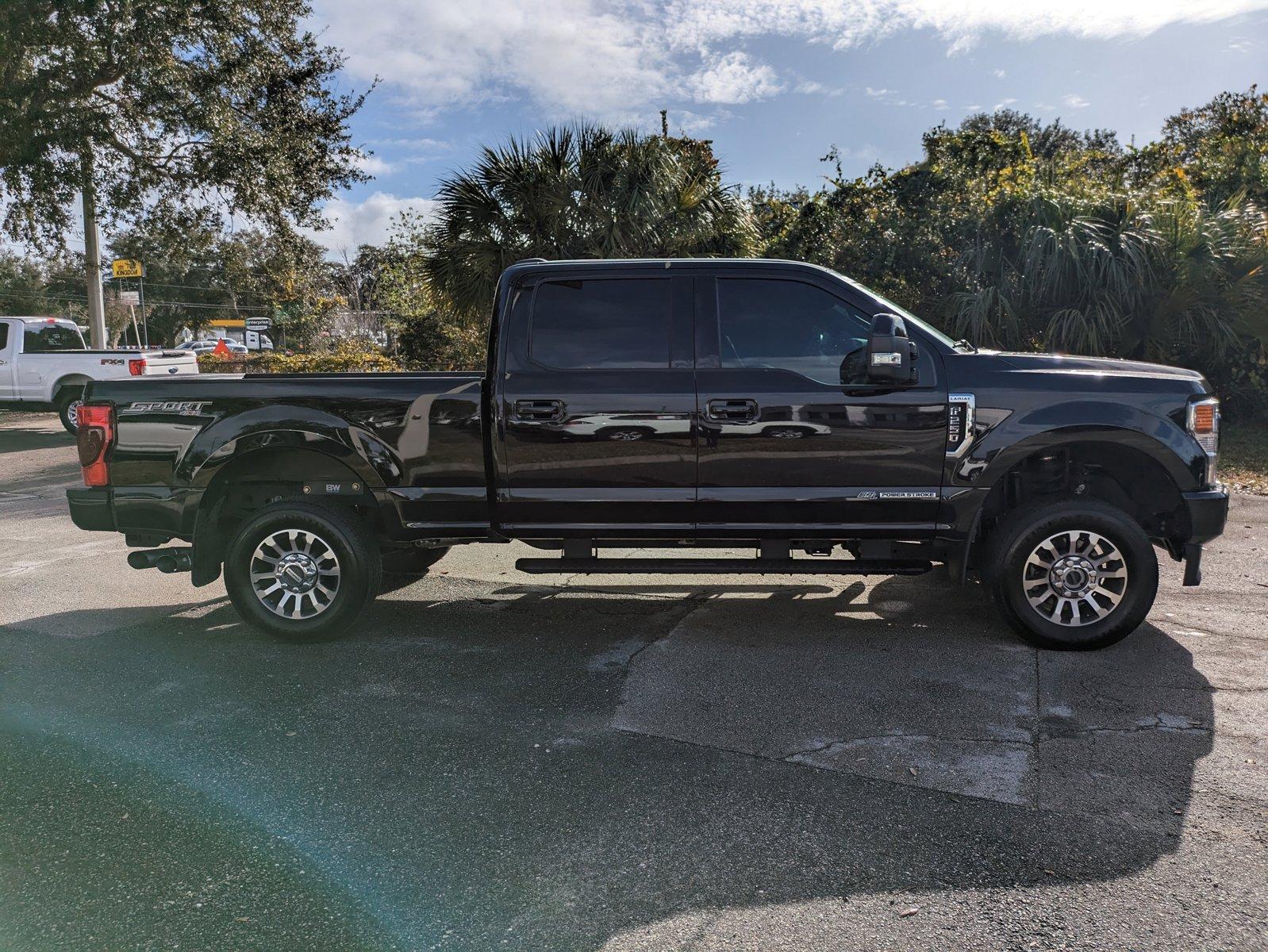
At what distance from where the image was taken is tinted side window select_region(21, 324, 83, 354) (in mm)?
16688

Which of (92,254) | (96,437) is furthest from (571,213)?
(92,254)

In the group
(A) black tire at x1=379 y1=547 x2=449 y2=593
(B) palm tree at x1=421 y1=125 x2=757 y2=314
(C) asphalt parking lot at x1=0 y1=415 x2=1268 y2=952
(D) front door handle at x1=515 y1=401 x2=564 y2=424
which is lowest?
(C) asphalt parking lot at x1=0 y1=415 x2=1268 y2=952

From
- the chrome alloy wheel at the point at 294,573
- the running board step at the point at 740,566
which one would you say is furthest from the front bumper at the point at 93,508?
the running board step at the point at 740,566

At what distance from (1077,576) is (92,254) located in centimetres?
1950

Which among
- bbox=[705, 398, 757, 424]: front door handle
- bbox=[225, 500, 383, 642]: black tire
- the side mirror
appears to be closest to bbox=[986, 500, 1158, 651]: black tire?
the side mirror

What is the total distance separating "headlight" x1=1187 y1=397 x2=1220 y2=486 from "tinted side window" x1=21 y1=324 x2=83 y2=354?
17676 mm

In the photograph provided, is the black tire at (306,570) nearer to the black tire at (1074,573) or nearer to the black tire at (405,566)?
the black tire at (405,566)

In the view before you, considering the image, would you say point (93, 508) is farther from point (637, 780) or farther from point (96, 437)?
point (637, 780)

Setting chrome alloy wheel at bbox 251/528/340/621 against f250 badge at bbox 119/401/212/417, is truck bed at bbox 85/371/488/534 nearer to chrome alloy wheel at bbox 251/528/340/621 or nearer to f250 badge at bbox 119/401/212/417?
f250 badge at bbox 119/401/212/417

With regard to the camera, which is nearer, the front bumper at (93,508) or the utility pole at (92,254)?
the front bumper at (93,508)

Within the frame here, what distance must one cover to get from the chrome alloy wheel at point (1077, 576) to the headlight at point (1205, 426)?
68cm

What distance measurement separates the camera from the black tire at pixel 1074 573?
4988 mm

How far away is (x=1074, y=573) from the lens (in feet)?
16.6

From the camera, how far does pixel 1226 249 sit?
1173cm
